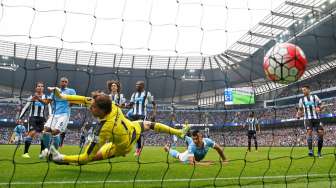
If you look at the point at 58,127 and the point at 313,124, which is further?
the point at 313,124

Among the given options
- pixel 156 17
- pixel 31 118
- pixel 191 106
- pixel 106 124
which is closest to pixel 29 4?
pixel 156 17

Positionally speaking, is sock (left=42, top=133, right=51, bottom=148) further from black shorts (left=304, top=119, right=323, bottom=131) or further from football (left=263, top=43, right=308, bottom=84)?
black shorts (left=304, top=119, right=323, bottom=131)

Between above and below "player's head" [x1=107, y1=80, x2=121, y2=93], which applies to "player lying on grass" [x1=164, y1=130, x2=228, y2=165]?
below

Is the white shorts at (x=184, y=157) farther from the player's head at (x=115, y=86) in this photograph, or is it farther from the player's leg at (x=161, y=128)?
the player's head at (x=115, y=86)

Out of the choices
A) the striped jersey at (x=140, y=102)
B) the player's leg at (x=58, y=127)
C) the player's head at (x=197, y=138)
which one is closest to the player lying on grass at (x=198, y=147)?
the player's head at (x=197, y=138)

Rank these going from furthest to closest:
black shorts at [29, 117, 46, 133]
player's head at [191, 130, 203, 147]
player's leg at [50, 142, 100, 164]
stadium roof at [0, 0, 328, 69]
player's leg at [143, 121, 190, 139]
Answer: black shorts at [29, 117, 46, 133] < player's head at [191, 130, 203, 147] < stadium roof at [0, 0, 328, 69] < player's leg at [143, 121, 190, 139] < player's leg at [50, 142, 100, 164]

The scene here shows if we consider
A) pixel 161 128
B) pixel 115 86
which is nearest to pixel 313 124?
pixel 115 86

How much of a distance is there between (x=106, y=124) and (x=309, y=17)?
22.8m

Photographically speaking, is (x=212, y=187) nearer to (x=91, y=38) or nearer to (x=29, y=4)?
(x=91, y=38)

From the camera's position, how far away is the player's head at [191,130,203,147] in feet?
22.4

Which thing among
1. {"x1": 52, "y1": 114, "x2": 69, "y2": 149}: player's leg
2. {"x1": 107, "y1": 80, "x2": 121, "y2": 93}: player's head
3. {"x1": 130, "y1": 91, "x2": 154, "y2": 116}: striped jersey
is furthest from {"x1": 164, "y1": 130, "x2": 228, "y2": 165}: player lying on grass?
{"x1": 52, "y1": 114, "x2": 69, "y2": 149}: player's leg

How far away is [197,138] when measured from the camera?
688cm

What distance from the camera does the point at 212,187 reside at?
4.37m

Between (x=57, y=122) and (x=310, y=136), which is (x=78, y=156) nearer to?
(x=57, y=122)
